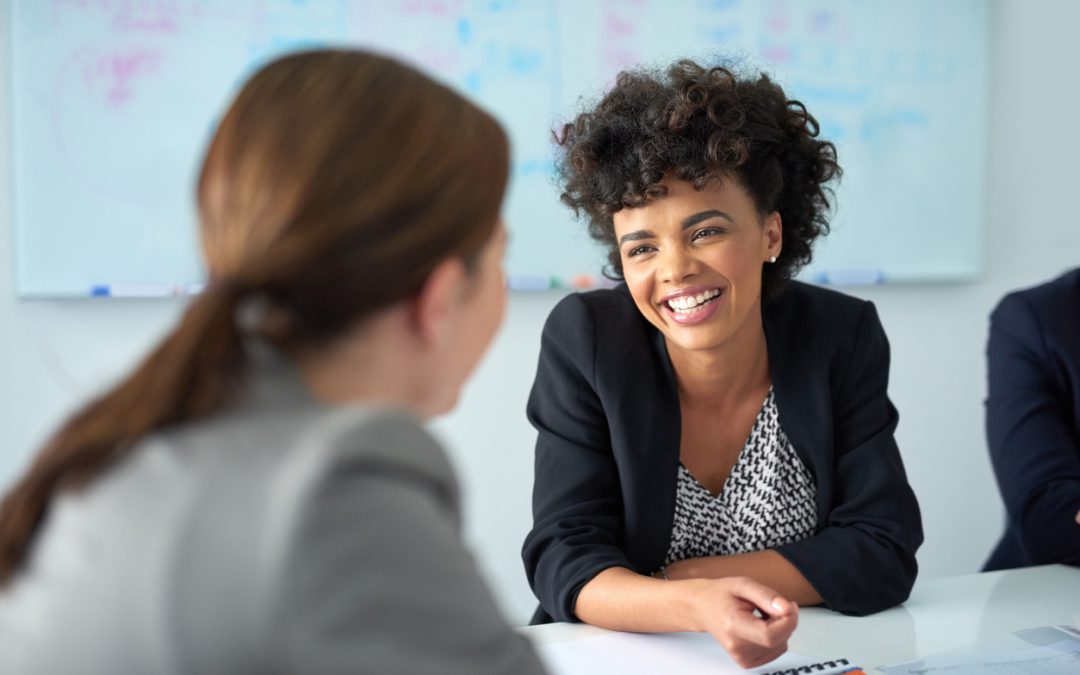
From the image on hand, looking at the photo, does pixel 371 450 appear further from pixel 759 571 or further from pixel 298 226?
pixel 759 571

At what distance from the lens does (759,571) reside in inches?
53.0

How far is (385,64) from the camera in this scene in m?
0.65

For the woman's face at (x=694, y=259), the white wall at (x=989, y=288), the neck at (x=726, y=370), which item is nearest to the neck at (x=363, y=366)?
the woman's face at (x=694, y=259)

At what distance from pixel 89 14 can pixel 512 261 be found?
1.16 m

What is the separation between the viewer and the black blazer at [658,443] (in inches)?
54.4

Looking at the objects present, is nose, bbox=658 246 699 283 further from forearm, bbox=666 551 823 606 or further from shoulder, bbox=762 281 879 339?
forearm, bbox=666 551 823 606

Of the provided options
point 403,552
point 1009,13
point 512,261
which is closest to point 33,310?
point 512,261

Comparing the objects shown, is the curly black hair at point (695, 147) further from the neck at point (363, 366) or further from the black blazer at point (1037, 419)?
the neck at point (363, 366)

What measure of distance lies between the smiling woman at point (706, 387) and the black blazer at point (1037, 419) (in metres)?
0.26

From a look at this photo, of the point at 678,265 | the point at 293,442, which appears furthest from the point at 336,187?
the point at 678,265

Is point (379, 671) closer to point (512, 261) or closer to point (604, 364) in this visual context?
point (604, 364)

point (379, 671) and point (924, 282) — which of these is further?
point (924, 282)

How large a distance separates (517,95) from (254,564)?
213 cm

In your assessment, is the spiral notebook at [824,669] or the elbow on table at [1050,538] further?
the elbow on table at [1050,538]
